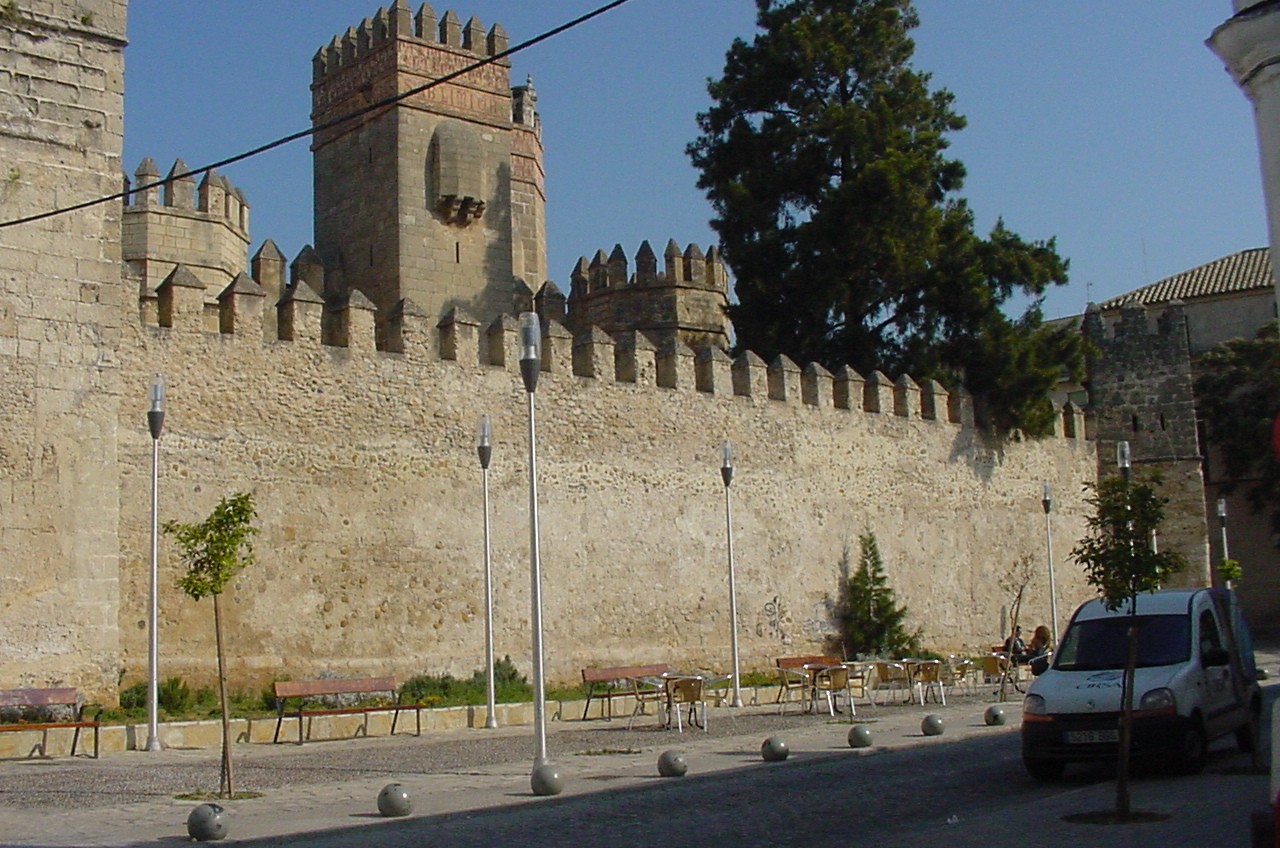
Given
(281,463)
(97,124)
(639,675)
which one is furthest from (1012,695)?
(97,124)

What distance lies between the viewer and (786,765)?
1194cm

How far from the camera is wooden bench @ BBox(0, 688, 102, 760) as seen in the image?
41.8 feet

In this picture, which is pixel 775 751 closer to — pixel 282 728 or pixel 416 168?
pixel 282 728

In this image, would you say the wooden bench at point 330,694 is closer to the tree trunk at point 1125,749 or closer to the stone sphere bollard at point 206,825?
the stone sphere bollard at point 206,825

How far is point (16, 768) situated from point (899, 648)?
1529 cm

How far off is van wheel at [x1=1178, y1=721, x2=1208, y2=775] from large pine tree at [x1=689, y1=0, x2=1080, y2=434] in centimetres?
1699

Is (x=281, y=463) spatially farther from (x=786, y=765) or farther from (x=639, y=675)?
(x=786, y=765)

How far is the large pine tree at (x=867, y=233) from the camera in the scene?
27.2 m

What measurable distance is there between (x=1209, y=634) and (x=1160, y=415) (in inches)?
750

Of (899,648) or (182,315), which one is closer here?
(182,315)

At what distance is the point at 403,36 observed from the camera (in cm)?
2856

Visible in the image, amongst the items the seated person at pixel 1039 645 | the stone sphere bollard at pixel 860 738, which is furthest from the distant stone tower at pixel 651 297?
the stone sphere bollard at pixel 860 738

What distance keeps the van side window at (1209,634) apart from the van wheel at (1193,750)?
84cm

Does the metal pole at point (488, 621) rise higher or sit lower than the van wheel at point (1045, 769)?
higher
